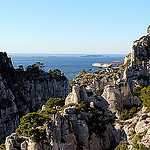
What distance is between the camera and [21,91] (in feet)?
352

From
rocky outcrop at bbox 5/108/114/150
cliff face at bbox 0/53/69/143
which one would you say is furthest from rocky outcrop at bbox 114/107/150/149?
cliff face at bbox 0/53/69/143

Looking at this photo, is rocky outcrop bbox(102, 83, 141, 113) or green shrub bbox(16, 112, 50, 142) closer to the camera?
green shrub bbox(16, 112, 50, 142)

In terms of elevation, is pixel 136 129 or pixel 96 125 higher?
pixel 136 129

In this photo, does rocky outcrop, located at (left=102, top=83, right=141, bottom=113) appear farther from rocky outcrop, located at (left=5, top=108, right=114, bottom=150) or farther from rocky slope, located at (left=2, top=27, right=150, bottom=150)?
rocky outcrop, located at (left=5, top=108, right=114, bottom=150)

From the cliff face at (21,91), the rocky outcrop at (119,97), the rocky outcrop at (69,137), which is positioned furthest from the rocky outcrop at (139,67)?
the rocky outcrop at (69,137)

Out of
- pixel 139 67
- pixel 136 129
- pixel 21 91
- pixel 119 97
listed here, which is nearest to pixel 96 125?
pixel 136 129

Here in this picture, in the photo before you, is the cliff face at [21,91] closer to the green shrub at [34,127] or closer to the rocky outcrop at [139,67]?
the green shrub at [34,127]

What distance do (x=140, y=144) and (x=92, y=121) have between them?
17.6m

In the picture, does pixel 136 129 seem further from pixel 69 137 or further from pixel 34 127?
pixel 34 127

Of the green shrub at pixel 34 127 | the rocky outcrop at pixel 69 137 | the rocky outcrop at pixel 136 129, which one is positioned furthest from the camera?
the green shrub at pixel 34 127

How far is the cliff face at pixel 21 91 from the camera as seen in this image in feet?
292

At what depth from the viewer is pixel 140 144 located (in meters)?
35.0

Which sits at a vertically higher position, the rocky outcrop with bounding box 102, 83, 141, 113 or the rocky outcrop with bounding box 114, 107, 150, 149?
the rocky outcrop with bounding box 102, 83, 141, 113

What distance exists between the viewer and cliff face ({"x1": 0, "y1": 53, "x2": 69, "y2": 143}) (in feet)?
292
